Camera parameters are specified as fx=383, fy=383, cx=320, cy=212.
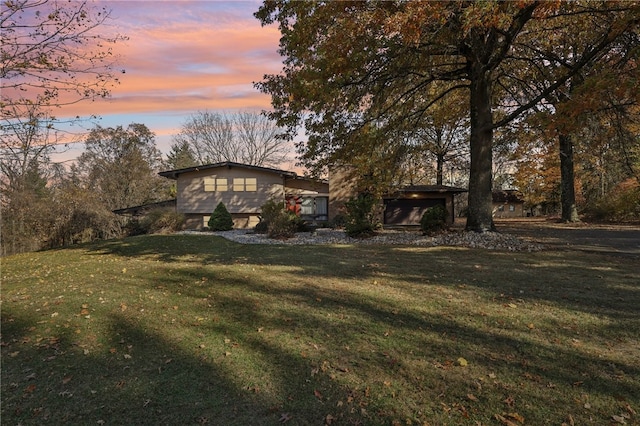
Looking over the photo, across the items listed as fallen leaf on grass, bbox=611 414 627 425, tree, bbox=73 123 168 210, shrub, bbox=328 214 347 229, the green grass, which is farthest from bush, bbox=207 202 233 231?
fallen leaf on grass, bbox=611 414 627 425

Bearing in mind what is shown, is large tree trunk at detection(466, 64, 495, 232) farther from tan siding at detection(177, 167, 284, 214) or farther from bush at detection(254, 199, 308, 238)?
tan siding at detection(177, 167, 284, 214)

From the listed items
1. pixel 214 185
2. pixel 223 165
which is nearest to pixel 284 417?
pixel 223 165

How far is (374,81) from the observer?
12172mm

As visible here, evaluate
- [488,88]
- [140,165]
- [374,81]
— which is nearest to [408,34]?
[374,81]

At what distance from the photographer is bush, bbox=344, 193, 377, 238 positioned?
15.1 meters

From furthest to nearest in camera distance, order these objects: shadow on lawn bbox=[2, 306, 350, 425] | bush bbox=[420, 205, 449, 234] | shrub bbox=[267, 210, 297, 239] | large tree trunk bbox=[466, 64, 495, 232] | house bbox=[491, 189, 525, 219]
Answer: house bbox=[491, 189, 525, 219], shrub bbox=[267, 210, 297, 239], bush bbox=[420, 205, 449, 234], large tree trunk bbox=[466, 64, 495, 232], shadow on lawn bbox=[2, 306, 350, 425]

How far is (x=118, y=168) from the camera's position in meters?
33.7

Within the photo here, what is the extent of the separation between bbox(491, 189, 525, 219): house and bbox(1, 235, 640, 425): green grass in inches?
1585

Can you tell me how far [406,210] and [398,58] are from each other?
17034mm

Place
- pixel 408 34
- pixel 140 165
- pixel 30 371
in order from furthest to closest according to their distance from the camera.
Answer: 1. pixel 140 165
2. pixel 408 34
3. pixel 30 371

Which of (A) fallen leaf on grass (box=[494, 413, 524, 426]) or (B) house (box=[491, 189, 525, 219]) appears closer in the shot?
(A) fallen leaf on grass (box=[494, 413, 524, 426])

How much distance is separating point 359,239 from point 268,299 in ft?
29.9

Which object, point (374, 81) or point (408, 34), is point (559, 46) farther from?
point (408, 34)

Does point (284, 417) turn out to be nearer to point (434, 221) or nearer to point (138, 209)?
point (434, 221)
